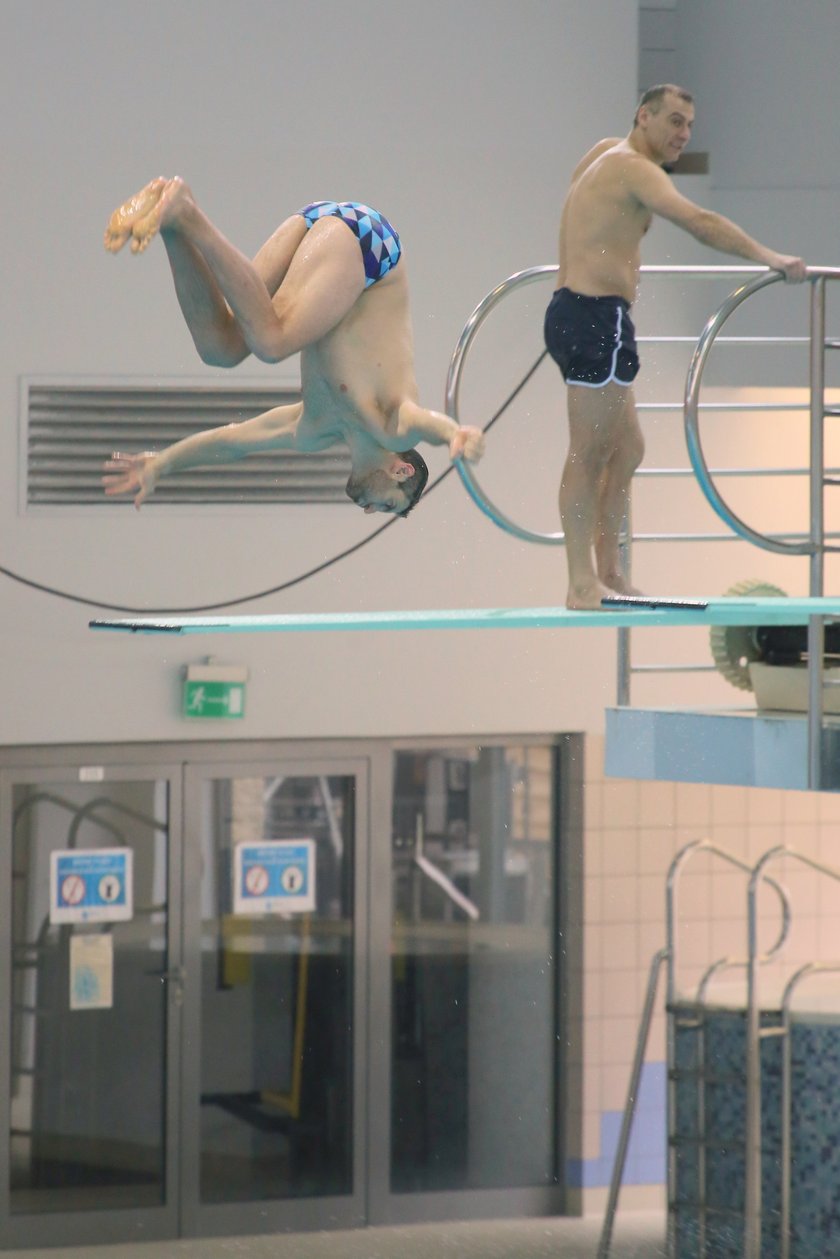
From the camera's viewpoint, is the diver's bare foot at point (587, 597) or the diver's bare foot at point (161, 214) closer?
the diver's bare foot at point (161, 214)

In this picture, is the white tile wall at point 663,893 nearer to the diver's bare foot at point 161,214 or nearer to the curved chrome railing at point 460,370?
the curved chrome railing at point 460,370

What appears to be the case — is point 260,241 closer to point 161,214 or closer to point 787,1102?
point 787,1102

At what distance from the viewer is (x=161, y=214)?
2.80 meters

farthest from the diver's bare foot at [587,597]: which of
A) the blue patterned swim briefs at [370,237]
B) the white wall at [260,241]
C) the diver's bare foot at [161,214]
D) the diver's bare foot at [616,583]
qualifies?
the white wall at [260,241]

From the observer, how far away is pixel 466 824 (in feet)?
26.1

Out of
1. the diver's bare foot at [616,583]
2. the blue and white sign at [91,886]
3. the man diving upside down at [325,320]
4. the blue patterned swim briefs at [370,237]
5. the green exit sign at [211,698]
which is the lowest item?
the blue and white sign at [91,886]

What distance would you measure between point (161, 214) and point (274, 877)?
5.22m

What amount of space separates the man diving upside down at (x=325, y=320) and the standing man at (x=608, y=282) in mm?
369

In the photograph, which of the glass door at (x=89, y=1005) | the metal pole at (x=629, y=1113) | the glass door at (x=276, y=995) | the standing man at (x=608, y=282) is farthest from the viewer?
the glass door at (x=276, y=995)

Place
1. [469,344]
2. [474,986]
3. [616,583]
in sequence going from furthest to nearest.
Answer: [474,986] → [469,344] → [616,583]

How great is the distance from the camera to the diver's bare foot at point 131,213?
9.30 ft

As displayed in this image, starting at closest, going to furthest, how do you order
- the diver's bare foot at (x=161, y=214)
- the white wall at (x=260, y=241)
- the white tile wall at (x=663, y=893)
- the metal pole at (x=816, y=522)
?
the diver's bare foot at (x=161, y=214) → the metal pole at (x=816, y=522) → the white wall at (x=260, y=241) → the white tile wall at (x=663, y=893)

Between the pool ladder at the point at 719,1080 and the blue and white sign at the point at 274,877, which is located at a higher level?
the blue and white sign at the point at 274,877

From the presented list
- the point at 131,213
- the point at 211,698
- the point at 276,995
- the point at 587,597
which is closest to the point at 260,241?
the point at 211,698
